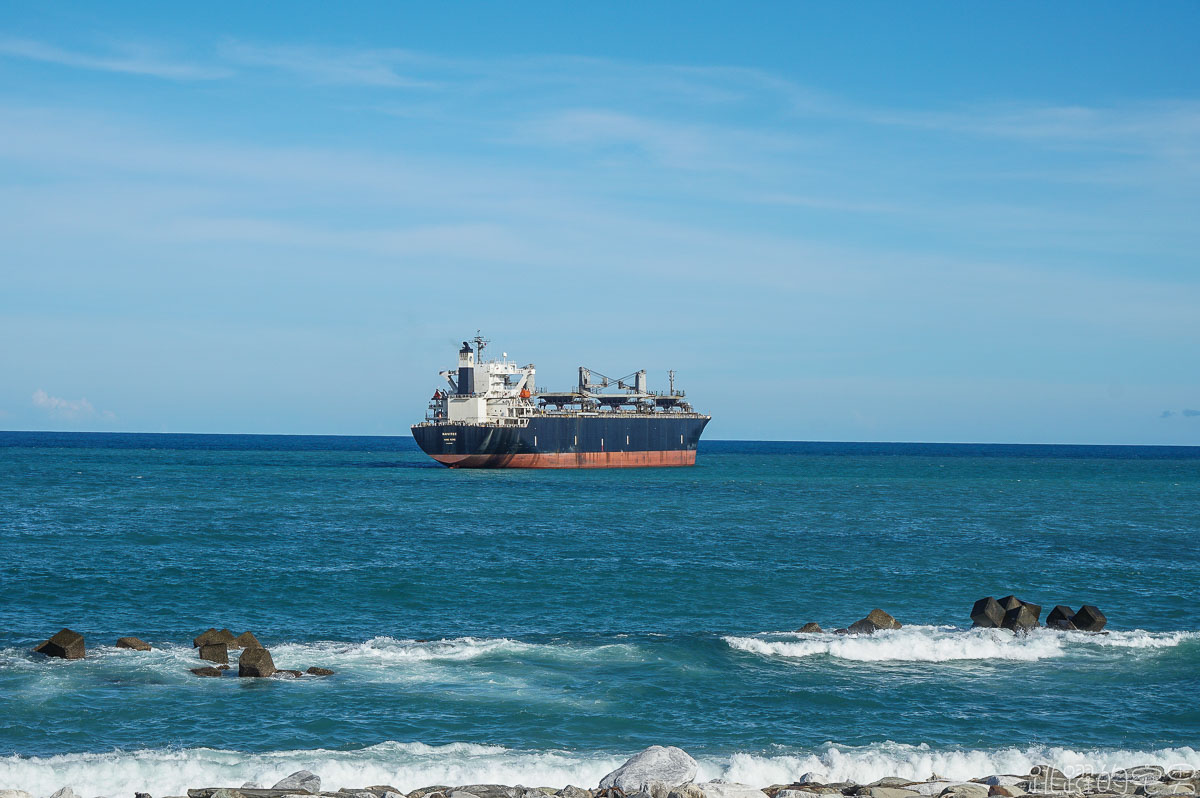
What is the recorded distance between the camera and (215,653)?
71.7 ft

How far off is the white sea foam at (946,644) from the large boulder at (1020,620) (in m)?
0.33

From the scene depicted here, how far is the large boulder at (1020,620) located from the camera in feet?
87.1

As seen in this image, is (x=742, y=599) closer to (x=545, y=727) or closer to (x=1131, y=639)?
(x=1131, y=639)

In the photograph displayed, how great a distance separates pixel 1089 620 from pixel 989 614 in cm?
246

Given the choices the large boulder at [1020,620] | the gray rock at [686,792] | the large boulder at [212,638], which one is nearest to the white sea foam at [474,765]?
the gray rock at [686,792]

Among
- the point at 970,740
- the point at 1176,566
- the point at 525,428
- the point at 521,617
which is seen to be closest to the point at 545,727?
the point at 970,740

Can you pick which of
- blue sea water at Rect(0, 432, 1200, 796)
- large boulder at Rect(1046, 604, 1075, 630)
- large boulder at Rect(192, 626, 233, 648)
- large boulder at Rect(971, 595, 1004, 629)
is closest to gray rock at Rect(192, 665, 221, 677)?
blue sea water at Rect(0, 432, 1200, 796)

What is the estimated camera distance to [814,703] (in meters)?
19.9

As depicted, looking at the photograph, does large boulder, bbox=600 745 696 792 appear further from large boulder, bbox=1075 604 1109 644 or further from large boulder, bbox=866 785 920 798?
large boulder, bbox=1075 604 1109 644

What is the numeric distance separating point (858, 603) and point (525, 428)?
209 feet

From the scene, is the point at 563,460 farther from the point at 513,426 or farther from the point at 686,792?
the point at 686,792

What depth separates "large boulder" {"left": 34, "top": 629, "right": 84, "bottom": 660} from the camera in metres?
21.7

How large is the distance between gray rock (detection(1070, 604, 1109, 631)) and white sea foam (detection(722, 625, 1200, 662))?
405 millimetres

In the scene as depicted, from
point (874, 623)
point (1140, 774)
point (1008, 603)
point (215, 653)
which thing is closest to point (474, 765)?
point (215, 653)
